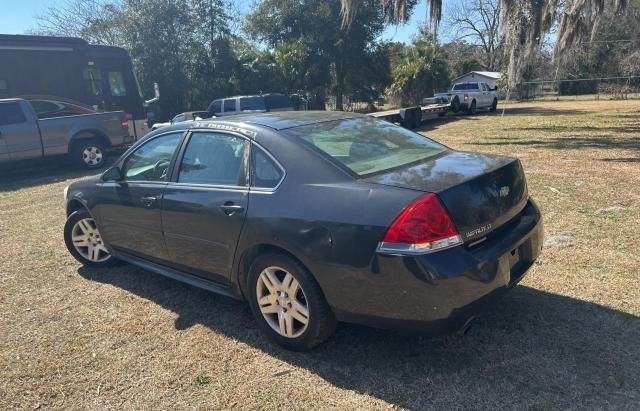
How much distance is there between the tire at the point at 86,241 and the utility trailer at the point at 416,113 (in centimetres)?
1063

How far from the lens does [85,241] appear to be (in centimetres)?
509

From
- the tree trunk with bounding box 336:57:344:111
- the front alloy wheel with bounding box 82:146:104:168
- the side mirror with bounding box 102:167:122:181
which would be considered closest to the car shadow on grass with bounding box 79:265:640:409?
the side mirror with bounding box 102:167:122:181

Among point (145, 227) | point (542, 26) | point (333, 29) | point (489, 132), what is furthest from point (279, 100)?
point (145, 227)

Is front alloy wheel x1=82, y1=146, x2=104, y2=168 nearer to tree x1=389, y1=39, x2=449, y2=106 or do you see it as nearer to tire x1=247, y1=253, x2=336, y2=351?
tire x1=247, y1=253, x2=336, y2=351

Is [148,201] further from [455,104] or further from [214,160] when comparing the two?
[455,104]

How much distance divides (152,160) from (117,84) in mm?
11680

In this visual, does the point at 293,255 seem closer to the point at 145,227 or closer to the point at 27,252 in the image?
the point at 145,227

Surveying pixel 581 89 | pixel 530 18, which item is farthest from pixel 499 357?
pixel 581 89

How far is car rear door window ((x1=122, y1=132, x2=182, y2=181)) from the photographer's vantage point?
4.09 meters

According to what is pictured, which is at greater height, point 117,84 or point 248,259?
point 117,84

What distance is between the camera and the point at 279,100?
60.2 feet

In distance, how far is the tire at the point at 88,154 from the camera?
1214 centimetres

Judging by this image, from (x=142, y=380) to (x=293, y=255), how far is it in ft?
4.10

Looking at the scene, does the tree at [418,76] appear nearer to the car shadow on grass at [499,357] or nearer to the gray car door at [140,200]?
the gray car door at [140,200]
